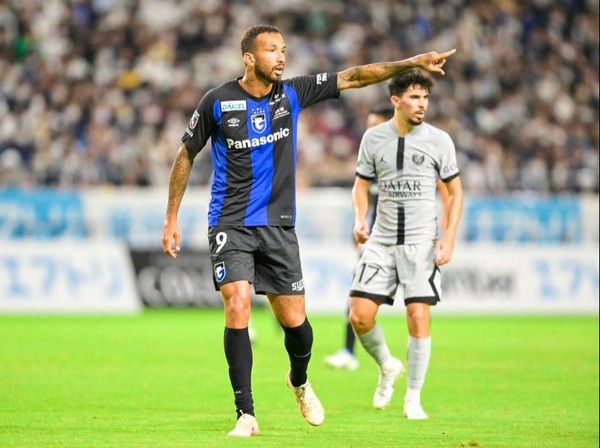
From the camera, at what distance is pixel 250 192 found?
7.42 m

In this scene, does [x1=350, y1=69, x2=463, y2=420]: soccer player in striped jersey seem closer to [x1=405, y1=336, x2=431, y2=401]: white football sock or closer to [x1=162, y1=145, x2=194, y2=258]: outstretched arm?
[x1=405, y1=336, x2=431, y2=401]: white football sock

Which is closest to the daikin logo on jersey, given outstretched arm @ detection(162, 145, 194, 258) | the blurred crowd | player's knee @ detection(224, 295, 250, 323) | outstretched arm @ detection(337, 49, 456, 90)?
outstretched arm @ detection(162, 145, 194, 258)

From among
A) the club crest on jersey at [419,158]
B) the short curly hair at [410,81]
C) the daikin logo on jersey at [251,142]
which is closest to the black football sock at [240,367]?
the daikin logo on jersey at [251,142]

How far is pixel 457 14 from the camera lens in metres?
27.7

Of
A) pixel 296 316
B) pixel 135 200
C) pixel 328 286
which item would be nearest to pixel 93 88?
pixel 135 200

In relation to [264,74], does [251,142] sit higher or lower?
lower

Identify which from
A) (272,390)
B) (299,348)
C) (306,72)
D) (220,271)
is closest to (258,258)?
(220,271)

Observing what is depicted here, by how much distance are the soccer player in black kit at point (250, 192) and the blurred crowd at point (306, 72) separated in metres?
13.5

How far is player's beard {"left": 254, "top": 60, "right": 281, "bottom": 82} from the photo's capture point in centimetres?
731

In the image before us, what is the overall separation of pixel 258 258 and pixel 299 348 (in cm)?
64

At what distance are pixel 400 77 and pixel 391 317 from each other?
11.5 metres

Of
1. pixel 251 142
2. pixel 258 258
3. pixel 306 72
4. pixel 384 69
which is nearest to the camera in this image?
pixel 251 142

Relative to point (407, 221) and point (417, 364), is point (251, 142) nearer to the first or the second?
point (407, 221)

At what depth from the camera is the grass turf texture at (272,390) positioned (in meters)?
7.40
